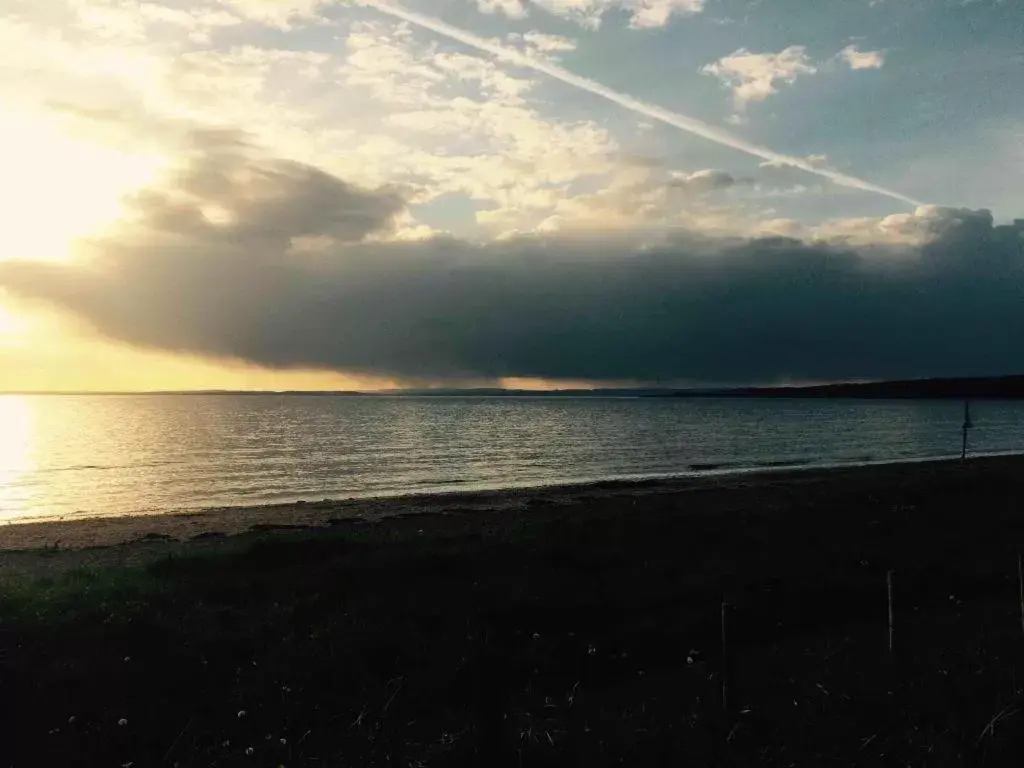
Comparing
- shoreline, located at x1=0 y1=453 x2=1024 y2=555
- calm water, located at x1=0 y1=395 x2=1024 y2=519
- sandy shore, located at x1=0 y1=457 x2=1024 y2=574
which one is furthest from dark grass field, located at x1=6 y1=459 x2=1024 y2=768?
calm water, located at x1=0 y1=395 x2=1024 y2=519

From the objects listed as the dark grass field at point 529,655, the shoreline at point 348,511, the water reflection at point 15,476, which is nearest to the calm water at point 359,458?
the water reflection at point 15,476

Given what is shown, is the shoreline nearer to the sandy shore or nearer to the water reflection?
the sandy shore

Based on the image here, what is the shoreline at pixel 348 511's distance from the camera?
1241 inches

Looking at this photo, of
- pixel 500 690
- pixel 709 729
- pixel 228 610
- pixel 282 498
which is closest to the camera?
pixel 709 729

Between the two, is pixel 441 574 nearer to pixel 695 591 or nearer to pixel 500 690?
pixel 695 591

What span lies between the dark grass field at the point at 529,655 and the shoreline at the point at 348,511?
46.1ft

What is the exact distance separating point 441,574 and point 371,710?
7357 mm

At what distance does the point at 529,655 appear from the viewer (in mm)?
11008

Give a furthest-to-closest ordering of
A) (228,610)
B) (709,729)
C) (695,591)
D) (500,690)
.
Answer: (695,591) → (228,610) → (500,690) → (709,729)

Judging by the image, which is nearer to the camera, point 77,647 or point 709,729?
point 709,729

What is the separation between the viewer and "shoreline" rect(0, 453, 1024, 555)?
Result: 3152cm

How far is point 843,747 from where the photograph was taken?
7262 mm

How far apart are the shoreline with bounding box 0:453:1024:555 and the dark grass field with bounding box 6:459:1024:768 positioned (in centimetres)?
1405

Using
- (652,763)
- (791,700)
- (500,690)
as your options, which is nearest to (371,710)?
Answer: (500,690)
